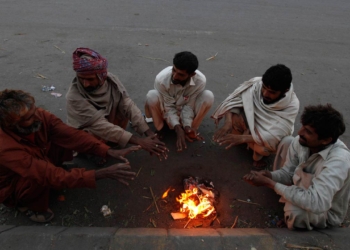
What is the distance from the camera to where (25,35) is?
6.70 meters

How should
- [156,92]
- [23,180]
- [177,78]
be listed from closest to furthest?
[23,180], [177,78], [156,92]

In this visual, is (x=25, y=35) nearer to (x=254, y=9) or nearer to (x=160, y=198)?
(x=160, y=198)

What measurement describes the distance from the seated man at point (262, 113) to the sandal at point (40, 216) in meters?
1.98

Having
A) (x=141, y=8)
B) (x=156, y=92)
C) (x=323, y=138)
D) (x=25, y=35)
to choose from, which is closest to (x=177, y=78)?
(x=156, y=92)

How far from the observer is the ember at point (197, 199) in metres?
3.18

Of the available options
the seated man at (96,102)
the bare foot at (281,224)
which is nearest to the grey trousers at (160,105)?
the seated man at (96,102)

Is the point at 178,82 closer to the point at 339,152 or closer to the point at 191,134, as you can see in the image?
the point at 191,134

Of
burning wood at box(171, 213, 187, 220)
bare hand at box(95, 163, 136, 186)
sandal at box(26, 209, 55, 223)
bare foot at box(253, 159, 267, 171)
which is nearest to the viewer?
bare hand at box(95, 163, 136, 186)

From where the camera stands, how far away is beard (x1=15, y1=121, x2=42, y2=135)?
263cm

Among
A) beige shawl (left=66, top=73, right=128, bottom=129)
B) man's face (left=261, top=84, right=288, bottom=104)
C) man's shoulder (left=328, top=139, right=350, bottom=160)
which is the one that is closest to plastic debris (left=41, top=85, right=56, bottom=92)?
beige shawl (left=66, top=73, right=128, bottom=129)

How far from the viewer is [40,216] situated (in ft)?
9.89

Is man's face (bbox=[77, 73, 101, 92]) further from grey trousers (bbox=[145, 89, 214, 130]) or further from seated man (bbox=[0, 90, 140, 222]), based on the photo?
grey trousers (bbox=[145, 89, 214, 130])

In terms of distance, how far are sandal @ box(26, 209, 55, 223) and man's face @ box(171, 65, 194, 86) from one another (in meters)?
2.05

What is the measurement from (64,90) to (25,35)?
269 cm
